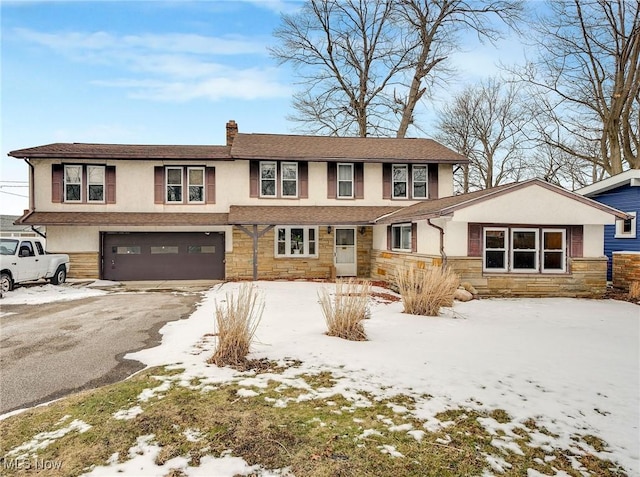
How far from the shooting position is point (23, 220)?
45.3 feet

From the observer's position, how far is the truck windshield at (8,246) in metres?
11.0

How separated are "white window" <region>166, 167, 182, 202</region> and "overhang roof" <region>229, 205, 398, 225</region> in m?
2.44

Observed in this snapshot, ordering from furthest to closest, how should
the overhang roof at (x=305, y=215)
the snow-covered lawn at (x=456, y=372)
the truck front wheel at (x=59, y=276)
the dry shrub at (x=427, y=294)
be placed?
the overhang roof at (x=305, y=215) < the truck front wheel at (x=59, y=276) < the dry shrub at (x=427, y=294) < the snow-covered lawn at (x=456, y=372)

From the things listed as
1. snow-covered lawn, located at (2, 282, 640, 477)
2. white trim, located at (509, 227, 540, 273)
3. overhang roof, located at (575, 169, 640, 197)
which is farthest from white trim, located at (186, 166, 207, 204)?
overhang roof, located at (575, 169, 640, 197)

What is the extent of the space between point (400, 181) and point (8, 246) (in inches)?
575

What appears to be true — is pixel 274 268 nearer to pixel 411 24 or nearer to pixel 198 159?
pixel 198 159

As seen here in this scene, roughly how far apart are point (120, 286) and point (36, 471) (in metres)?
12.8

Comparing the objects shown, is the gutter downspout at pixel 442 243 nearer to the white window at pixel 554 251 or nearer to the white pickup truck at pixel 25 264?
→ the white window at pixel 554 251

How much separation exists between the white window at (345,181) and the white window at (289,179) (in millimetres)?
1970

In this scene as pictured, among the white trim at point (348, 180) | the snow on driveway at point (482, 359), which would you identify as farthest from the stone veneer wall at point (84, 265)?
the white trim at point (348, 180)

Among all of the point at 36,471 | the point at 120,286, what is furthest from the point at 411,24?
the point at 36,471

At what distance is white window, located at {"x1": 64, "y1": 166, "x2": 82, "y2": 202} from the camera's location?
15039 millimetres

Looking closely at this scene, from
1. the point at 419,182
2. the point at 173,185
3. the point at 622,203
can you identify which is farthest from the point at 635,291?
the point at 173,185

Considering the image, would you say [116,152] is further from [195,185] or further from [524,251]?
[524,251]
